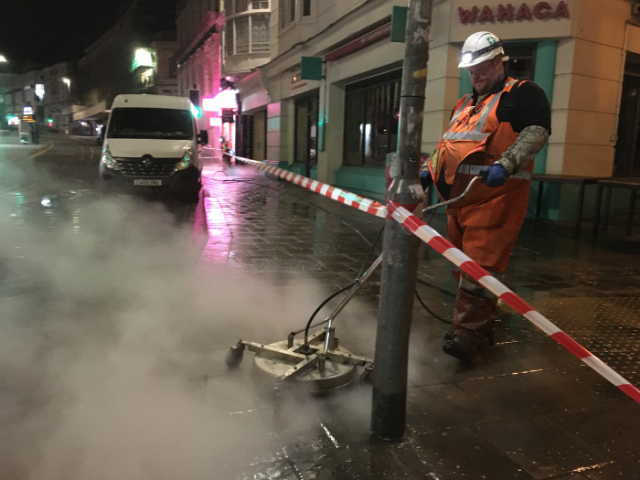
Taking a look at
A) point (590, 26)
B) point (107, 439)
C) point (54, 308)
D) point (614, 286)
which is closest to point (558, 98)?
point (590, 26)

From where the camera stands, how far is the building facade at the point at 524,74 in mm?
9539

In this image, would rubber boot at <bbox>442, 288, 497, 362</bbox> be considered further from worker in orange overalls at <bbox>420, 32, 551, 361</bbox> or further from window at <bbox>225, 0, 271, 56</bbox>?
window at <bbox>225, 0, 271, 56</bbox>

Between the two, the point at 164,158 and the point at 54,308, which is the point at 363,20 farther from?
the point at 54,308

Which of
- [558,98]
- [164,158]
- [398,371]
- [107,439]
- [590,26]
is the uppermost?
[590,26]

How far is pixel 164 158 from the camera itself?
1058 cm

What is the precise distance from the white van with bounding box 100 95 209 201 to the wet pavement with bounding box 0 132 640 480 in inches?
125

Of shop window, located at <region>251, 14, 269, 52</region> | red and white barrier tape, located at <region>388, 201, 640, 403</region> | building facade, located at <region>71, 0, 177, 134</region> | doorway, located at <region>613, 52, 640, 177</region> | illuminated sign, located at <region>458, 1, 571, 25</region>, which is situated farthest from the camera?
building facade, located at <region>71, 0, 177, 134</region>

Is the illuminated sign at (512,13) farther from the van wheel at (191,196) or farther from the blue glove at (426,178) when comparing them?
the blue glove at (426,178)

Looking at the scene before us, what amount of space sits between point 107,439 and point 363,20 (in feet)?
41.5

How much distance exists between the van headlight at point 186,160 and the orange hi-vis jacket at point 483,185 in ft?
26.3

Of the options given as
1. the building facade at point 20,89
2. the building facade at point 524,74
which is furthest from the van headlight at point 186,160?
the building facade at point 20,89

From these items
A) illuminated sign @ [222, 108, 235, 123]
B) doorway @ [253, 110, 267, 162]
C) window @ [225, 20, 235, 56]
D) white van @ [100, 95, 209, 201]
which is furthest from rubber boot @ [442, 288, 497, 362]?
illuminated sign @ [222, 108, 235, 123]

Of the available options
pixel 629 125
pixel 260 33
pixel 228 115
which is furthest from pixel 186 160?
pixel 228 115

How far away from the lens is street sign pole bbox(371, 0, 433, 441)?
2236 mm
